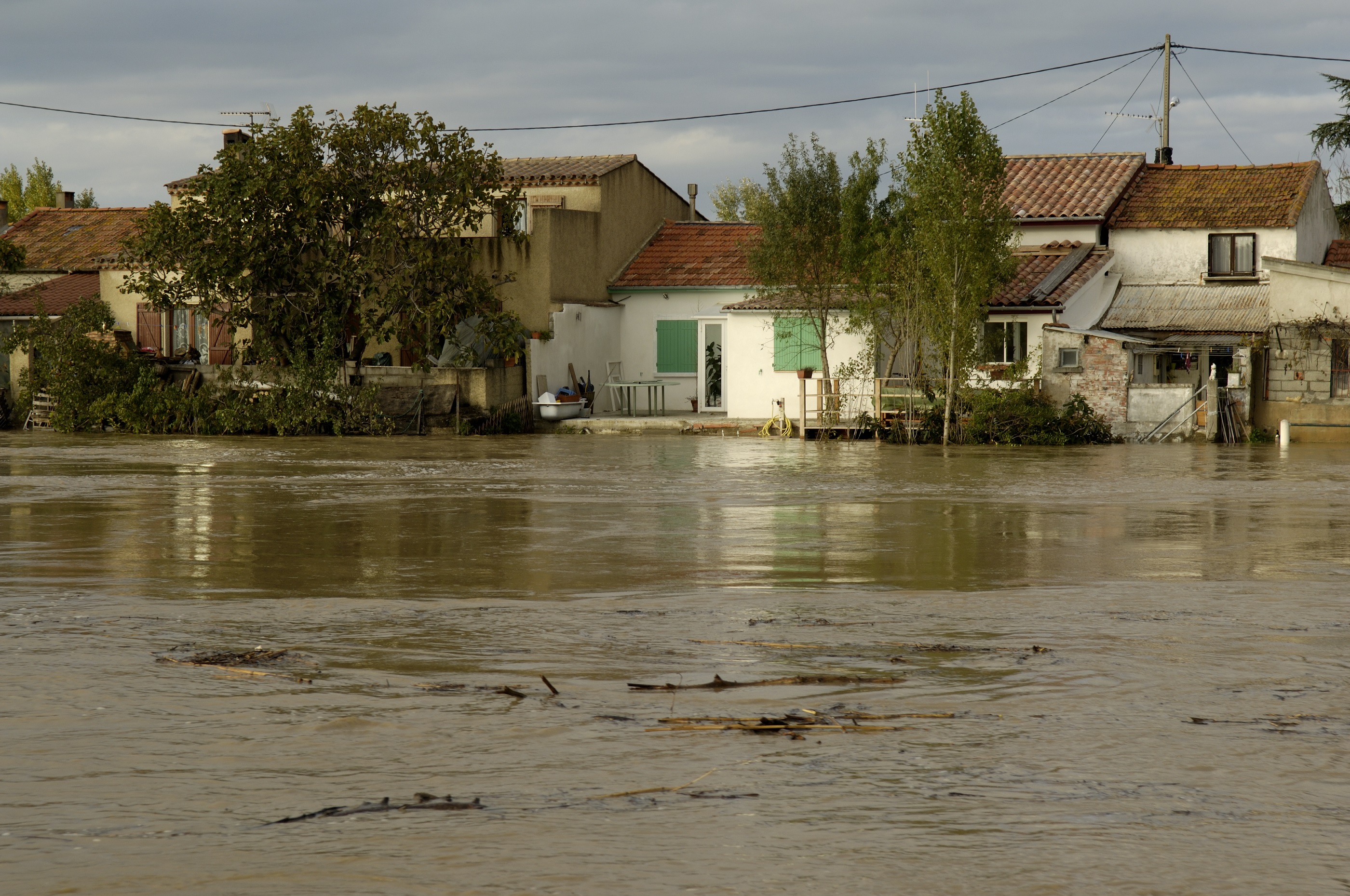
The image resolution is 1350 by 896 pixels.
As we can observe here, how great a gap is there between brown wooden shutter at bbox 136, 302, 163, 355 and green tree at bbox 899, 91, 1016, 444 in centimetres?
1817

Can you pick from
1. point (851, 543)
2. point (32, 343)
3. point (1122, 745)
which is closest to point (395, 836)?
point (1122, 745)

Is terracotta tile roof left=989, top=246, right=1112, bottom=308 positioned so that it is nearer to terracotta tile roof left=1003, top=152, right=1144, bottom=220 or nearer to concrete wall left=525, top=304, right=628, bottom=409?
terracotta tile roof left=1003, top=152, right=1144, bottom=220

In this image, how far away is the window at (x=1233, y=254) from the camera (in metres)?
31.3

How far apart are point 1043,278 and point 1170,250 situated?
4727 millimetres

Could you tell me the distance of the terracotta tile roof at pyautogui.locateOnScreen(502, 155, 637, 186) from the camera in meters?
32.9

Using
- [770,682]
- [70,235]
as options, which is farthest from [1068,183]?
[770,682]

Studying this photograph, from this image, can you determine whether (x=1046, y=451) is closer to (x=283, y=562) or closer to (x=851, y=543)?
(x=851, y=543)

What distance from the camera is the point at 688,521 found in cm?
1356

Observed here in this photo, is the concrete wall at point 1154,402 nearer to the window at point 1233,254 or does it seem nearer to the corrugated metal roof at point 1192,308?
the corrugated metal roof at point 1192,308

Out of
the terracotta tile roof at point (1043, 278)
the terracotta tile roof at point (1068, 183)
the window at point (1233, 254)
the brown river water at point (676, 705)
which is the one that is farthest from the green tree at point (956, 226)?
the brown river water at point (676, 705)

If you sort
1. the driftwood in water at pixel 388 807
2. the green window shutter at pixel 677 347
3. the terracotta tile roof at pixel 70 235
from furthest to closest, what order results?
the terracotta tile roof at pixel 70 235
the green window shutter at pixel 677 347
the driftwood in water at pixel 388 807

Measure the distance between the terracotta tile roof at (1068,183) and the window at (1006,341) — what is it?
446 centimetres

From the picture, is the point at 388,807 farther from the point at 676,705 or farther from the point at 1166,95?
the point at 1166,95

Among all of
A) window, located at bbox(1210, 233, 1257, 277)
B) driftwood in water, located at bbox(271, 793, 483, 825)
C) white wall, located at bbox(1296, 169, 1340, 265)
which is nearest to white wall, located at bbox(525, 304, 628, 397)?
window, located at bbox(1210, 233, 1257, 277)
